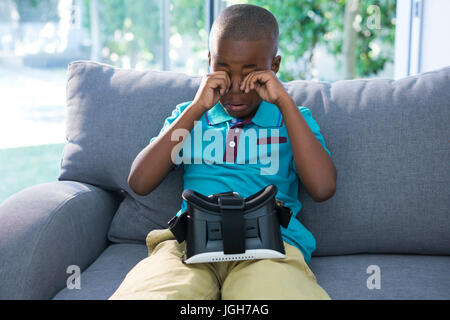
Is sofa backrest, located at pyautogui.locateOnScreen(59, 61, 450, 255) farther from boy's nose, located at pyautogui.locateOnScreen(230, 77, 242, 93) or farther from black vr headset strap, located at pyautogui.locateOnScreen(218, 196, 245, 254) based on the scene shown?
black vr headset strap, located at pyautogui.locateOnScreen(218, 196, 245, 254)

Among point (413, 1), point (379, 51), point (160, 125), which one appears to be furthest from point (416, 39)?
point (160, 125)

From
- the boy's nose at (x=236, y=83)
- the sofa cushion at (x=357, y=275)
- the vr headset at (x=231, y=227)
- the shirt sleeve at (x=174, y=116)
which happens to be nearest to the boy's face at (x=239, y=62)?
the boy's nose at (x=236, y=83)

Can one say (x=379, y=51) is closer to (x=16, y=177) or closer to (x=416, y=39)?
(x=416, y=39)

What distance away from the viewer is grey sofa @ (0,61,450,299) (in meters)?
1.16

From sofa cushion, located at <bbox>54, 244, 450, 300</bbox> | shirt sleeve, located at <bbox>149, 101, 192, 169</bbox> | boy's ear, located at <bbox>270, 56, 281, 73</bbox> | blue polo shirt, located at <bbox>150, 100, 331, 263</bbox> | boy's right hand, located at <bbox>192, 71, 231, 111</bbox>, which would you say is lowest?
sofa cushion, located at <bbox>54, 244, 450, 300</bbox>

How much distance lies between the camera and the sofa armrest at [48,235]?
105cm

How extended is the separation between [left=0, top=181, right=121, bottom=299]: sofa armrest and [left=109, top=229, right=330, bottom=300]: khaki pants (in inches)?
8.5

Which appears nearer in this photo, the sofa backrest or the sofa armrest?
the sofa armrest
